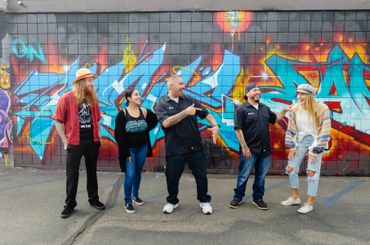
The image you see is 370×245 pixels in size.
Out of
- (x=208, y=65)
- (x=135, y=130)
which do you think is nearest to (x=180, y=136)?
(x=135, y=130)

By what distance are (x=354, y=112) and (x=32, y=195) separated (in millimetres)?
5397

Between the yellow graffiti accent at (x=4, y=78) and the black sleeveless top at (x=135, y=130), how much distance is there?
323 cm

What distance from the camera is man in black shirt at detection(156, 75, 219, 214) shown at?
4.29 metres

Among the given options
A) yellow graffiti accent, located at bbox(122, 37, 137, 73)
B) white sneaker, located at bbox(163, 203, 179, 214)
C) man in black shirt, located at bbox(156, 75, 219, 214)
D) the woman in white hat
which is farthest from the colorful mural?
the woman in white hat

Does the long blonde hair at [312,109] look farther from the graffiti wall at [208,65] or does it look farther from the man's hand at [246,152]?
the graffiti wall at [208,65]

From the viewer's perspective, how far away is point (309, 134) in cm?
445

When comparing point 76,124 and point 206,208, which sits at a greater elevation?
point 76,124

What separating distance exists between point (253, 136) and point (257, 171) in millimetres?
505

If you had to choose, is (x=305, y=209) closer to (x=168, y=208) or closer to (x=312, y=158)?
(x=312, y=158)

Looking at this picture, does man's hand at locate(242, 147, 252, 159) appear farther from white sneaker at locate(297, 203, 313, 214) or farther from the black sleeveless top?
the black sleeveless top

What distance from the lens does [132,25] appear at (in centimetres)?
619

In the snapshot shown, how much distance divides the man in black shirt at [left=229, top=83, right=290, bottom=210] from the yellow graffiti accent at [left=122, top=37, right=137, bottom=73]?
97.8 inches

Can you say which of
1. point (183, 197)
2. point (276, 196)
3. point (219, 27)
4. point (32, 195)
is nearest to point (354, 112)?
point (276, 196)

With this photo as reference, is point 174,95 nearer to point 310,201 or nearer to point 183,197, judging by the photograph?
point 183,197
